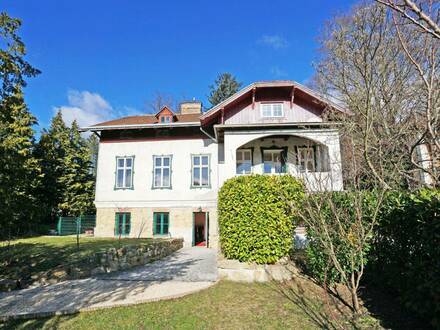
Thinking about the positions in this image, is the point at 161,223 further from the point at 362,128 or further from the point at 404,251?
the point at 404,251

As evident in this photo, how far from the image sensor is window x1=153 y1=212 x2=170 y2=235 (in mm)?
17219

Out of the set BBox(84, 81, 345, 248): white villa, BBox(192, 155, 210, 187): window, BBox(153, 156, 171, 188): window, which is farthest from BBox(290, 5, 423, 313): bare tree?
BBox(153, 156, 171, 188): window

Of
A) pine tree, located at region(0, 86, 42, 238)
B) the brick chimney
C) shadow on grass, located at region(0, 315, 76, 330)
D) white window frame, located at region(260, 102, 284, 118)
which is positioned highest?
the brick chimney

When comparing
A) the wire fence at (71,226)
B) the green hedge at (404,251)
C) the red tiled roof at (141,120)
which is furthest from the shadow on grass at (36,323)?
the wire fence at (71,226)

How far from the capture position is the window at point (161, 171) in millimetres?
17719

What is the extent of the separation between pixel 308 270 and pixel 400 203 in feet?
9.44

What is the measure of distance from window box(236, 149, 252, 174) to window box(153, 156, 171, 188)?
15.4 feet

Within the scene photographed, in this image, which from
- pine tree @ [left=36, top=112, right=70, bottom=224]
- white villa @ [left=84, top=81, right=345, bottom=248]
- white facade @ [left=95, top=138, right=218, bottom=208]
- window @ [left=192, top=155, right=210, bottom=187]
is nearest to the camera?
white villa @ [left=84, top=81, right=345, bottom=248]

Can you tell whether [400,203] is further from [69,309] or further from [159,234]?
[159,234]

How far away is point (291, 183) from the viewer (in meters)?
7.30

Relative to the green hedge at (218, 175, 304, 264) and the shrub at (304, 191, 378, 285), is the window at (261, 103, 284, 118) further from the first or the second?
the shrub at (304, 191, 378, 285)

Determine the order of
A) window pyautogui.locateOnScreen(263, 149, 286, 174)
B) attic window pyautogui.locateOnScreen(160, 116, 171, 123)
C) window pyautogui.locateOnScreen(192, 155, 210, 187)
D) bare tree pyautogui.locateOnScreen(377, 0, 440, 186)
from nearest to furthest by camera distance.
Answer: bare tree pyautogui.locateOnScreen(377, 0, 440, 186), window pyautogui.locateOnScreen(263, 149, 286, 174), window pyautogui.locateOnScreen(192, 155, 210, 187), attic window pyautogui.locateOnScreen(160, 116, 171, 123)

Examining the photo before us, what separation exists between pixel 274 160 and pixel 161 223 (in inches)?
325

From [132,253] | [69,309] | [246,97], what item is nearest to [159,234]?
[132,253]
